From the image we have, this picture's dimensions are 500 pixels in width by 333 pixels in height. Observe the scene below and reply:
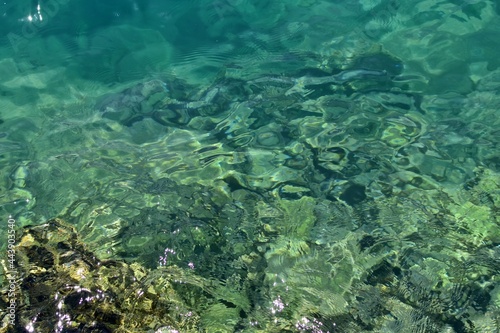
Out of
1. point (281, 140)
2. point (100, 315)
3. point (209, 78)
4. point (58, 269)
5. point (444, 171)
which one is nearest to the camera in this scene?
point (100, 315)

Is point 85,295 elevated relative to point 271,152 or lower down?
elevated

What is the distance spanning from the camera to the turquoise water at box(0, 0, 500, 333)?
4.50 m

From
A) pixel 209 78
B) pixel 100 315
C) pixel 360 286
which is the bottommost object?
pixel 360 286

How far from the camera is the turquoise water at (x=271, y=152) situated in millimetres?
4504

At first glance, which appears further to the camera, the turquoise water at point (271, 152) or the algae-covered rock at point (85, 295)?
the turquoise water at point (271, 152)

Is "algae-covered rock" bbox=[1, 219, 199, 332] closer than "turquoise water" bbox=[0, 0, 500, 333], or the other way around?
"algae-covered rock" bbox=[1, 219, 199, 332]

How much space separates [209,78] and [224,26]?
3.96ft

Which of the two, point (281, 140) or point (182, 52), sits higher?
point (182, 52)

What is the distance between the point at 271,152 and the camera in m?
6.07

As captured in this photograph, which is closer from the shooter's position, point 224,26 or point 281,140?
point 281,140

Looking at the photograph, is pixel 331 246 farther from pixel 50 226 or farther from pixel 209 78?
pixel 209 78

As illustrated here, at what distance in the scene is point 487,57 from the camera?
23.2 feet

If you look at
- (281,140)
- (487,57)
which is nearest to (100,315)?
(281,140)

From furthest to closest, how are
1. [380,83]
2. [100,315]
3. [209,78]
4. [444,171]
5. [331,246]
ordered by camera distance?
[209,78] → [380,83] → [444,171] → [331,246] → [100,315]
